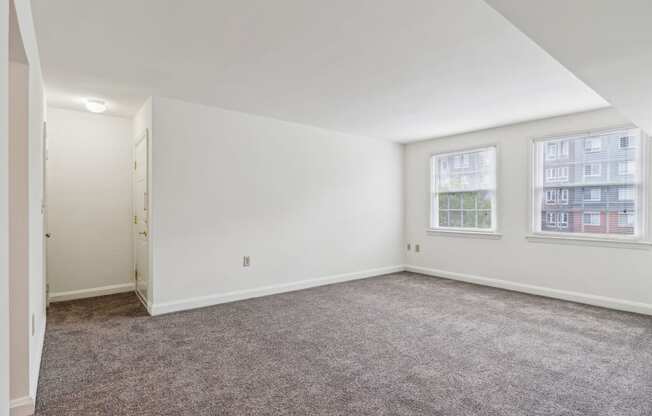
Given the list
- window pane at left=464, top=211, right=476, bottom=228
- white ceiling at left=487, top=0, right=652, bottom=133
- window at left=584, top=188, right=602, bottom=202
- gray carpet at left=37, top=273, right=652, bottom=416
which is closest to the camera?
white ceiling at left=487, top=0, right=652, bottom=133

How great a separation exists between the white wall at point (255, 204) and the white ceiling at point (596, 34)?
3562 mm

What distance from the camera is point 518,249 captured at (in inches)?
195

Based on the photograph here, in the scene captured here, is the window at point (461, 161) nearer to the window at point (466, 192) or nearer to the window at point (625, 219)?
the window at point (466, 192)

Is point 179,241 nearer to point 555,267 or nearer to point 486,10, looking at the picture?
point 486,10

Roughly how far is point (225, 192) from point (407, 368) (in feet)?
9.49

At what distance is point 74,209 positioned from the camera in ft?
14.7

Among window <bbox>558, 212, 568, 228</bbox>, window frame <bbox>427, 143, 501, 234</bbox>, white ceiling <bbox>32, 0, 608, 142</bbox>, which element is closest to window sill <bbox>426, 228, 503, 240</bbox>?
window frame <bbox>427, 143, 501, 234</bbox>

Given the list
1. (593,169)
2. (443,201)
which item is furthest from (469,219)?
(593,169)

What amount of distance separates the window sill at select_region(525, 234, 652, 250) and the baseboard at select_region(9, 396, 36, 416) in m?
5.30

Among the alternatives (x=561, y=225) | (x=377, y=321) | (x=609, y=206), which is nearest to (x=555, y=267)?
(x=561, y=225)

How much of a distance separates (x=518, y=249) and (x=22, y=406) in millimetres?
5313

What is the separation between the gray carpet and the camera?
2.16 meters

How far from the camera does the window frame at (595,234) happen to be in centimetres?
393

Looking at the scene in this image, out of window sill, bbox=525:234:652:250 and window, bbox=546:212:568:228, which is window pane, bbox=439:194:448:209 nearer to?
window sill, bbox=525:234:652:250
